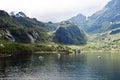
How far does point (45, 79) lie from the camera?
656 ft

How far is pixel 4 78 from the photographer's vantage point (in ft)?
646

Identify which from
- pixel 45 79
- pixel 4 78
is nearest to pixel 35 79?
pixel 45 79

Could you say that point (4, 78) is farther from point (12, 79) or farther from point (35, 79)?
point (35, 79)

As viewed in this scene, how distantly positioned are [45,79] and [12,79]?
2424cm

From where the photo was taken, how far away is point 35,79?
198 metres

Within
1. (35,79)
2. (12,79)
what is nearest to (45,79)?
(35,79)

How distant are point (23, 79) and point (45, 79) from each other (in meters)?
16.3

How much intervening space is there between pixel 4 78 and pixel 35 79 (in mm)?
22679

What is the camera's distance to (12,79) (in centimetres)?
19500

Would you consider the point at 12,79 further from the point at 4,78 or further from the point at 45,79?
the point at 45,79

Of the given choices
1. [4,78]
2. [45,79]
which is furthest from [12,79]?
[45,79]

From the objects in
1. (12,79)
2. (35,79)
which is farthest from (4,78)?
(35,79)

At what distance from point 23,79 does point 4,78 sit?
46.1 ft

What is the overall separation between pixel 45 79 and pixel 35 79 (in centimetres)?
749
